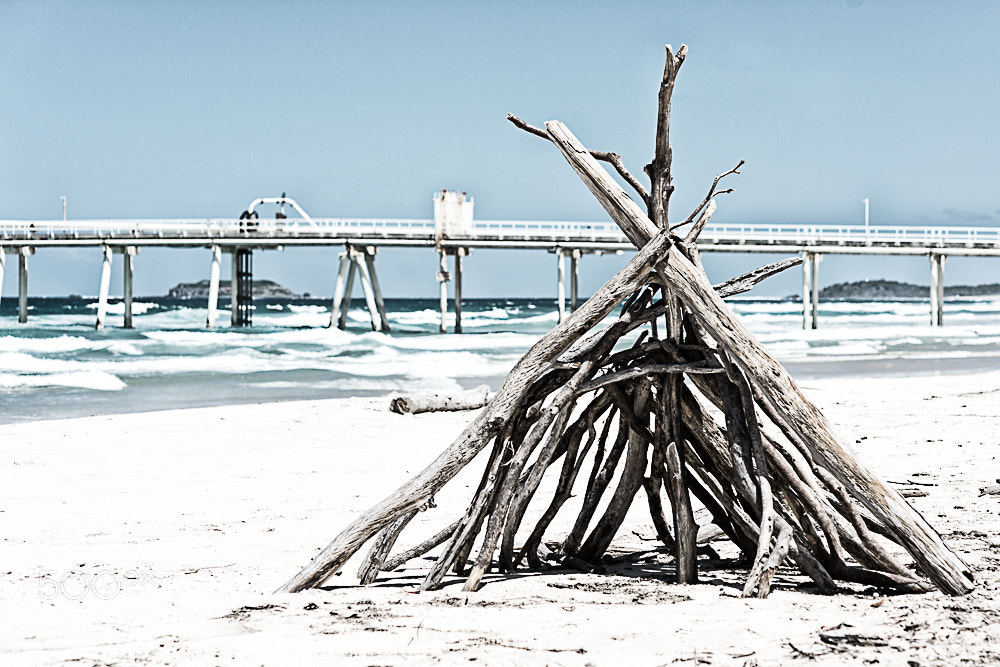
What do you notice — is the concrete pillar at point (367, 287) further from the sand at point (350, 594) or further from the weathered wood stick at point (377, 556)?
the weathered wood stick at point (377, 556)

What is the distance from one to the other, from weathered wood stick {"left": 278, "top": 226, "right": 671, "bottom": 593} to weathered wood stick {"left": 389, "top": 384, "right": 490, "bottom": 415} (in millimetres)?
7831

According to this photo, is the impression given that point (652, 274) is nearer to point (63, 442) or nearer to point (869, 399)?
point (63, 442)

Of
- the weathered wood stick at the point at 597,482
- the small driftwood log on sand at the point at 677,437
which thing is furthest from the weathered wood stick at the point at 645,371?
the weathered wood stick at the point at 597,482

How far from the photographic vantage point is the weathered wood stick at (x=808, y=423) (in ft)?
12.7

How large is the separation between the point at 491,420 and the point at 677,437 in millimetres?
815

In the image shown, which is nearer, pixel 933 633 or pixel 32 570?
pixel 933 633

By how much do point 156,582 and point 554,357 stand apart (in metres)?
2.19

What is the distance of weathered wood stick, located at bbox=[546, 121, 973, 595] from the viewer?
387cm

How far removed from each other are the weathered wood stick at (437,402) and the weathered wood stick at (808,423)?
823 cm

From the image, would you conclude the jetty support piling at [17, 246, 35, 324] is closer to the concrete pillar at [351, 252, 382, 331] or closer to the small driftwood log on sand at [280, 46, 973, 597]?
the concrete pillar at [351, 252, 382, 331]

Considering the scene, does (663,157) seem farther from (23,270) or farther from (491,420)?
(23,270)

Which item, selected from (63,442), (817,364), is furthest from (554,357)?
(817,364)

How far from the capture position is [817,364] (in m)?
22.6

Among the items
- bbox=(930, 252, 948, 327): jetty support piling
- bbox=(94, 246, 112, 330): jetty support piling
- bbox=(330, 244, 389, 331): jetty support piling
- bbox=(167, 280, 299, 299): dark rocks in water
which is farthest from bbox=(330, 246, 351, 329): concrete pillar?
bbox=(167, 280, 299, 299): dark rocks in water
